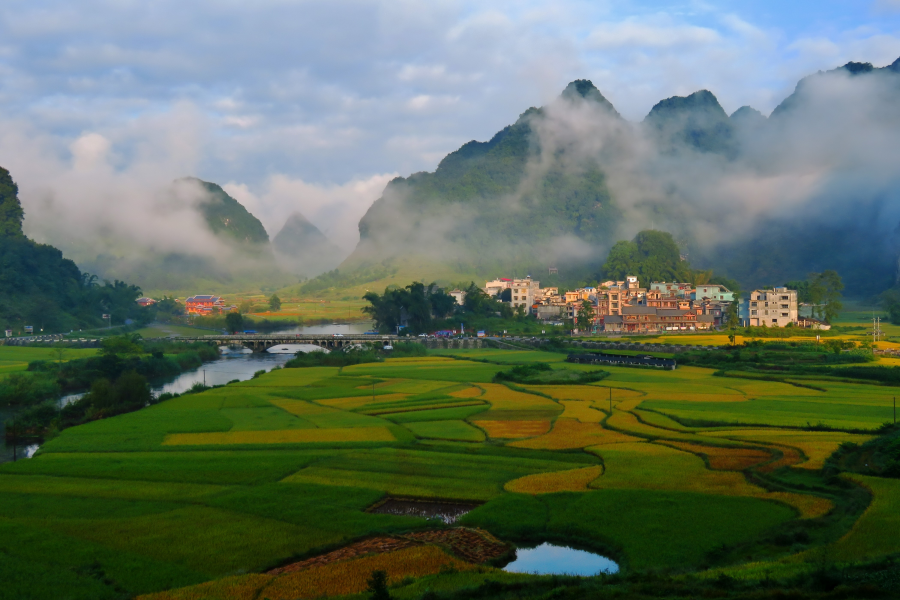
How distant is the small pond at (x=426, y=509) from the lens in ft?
61.9

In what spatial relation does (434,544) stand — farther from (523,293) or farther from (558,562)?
(523,293)

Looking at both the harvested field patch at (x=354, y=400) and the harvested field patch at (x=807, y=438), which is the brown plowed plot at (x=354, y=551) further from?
the harvested field patch at (x=354, y=400)

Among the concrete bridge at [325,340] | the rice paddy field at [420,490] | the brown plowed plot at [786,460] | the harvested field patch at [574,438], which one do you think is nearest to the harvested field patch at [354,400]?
the rice paddy field at [420,490]

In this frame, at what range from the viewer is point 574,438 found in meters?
27.4

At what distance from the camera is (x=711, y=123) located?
195 metres

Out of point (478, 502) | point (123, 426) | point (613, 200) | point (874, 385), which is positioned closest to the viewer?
point (478, 502)

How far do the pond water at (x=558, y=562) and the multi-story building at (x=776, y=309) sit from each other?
71.1 m

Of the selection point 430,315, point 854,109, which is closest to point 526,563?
point 430,315

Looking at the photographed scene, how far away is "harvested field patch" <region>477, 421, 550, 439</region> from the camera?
2849cm

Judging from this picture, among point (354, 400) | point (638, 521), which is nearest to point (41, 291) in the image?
point (354, 400)

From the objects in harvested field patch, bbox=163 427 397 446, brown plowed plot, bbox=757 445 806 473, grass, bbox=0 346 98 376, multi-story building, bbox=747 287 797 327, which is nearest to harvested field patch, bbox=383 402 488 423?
harvested field patch, bbox=163 427 397 446

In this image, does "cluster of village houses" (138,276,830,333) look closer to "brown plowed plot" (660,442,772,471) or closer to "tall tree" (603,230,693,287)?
"tall tree" (603,230,693,287)

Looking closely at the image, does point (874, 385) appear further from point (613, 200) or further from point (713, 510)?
point (613, 200)

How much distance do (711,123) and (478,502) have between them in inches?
7696
